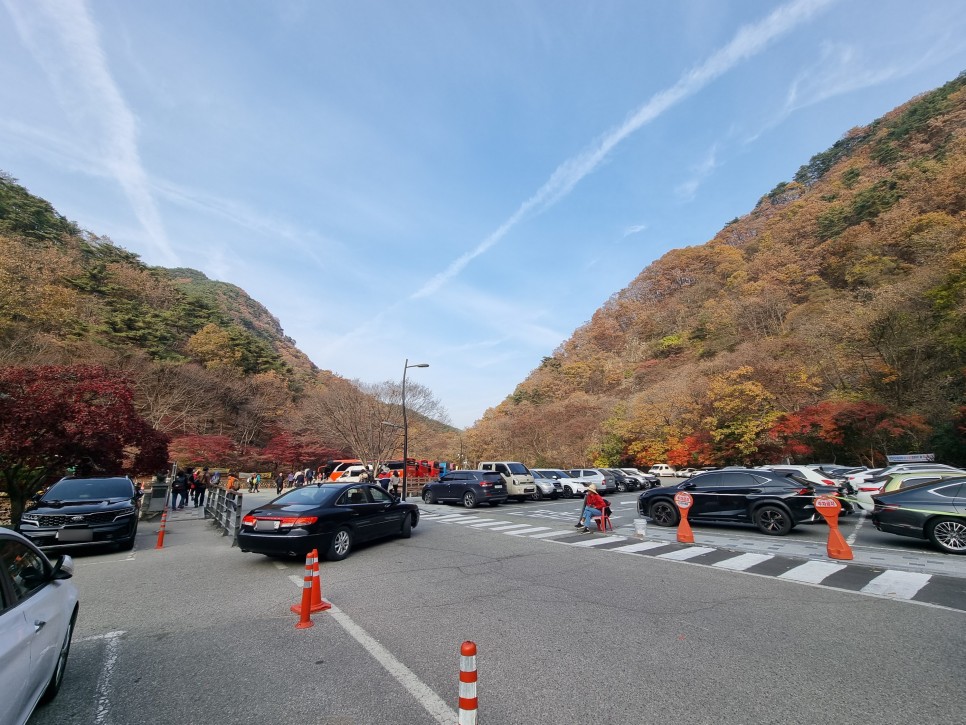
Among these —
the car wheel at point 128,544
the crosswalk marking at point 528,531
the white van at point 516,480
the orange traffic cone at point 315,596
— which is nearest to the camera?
the orange traffic cone at point 315,596

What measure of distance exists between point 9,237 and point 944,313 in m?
70.1

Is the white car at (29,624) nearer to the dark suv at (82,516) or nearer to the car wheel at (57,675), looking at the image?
the car wheel at (57,675)

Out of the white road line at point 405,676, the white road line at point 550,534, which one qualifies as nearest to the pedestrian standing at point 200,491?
the white road line at point 550,534

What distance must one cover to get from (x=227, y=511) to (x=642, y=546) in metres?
10.7

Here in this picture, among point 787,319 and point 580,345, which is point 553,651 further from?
point 580,345

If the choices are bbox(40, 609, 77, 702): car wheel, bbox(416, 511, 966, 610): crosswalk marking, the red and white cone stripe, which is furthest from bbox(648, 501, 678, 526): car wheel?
bbox(40, 609, 77, 702): car wheel

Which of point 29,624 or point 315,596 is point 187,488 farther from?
point 29,624

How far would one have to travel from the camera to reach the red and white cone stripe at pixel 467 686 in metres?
2.22

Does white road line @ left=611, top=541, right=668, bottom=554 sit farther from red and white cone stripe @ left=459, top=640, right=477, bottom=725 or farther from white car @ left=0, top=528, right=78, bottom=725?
white car @ left=0, top=528, right=78, bottom=725

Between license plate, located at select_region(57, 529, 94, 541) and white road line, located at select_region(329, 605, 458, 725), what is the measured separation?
7.45 meters

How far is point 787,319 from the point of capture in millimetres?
49156

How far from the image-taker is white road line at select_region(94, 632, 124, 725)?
11.0ft

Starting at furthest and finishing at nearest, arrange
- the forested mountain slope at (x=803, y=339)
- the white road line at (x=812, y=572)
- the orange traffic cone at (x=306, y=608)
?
the forested mountain slope at (x=803, y=339)
the white road line at (x=812, y=572)
the orange traffic cone at (x=306, y=608)

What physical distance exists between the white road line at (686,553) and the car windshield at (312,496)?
257 inches
